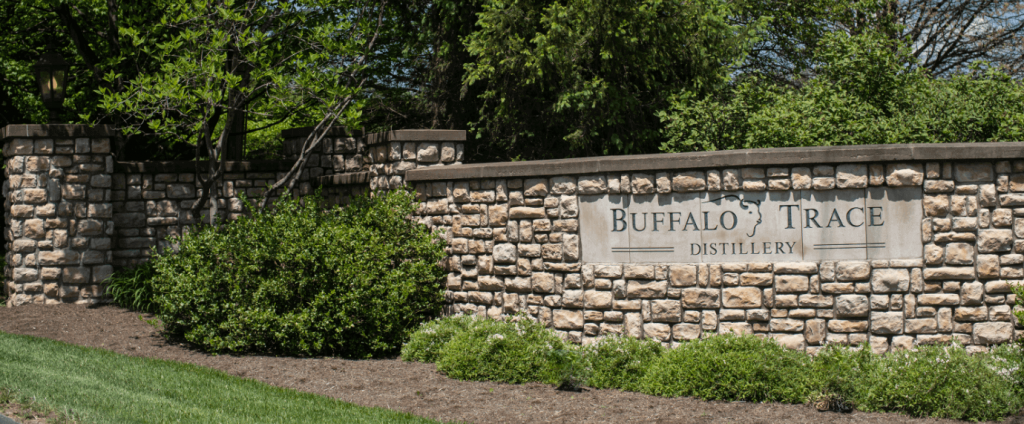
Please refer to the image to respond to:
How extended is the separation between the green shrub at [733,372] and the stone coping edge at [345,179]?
517cm

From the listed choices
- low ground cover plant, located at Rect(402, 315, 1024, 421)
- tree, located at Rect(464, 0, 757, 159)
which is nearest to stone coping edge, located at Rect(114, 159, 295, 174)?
tree, located at Rect(464, 0, 757, 159)

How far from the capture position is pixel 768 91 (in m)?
12.2

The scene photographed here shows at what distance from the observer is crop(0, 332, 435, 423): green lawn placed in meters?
5.58

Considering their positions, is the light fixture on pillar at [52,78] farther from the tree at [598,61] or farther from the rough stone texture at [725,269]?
the tree at [598,61]

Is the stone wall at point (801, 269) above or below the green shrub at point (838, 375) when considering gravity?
above

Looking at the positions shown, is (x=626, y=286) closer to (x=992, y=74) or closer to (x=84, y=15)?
(x=992, y=74)

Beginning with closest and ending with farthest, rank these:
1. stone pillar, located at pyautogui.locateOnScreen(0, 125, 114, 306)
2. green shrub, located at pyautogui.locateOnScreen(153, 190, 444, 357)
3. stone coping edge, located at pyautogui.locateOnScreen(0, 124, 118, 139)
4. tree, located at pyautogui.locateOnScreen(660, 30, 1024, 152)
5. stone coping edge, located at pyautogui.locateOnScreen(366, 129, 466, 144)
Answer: green shrub, located at pyautogui.locateOnScreen(153, 190, 444, 357)
stone coping edge, located at pyautogui.locateOnScreen(366, 129, 466, 144)
tree, located at pyautogui.locateOnScreen(660, 30, 1024, 152)
stone coping edge, located at pyautogui.locateOnScreen(0, 124, 118, 139)
stone pillar, located at pyautogui.locateOnScreen(0, 125, 114, 306)

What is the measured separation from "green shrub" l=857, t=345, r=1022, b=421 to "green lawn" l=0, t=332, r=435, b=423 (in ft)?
12.3

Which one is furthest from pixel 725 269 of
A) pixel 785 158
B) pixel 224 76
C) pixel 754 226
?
pixel 224 76

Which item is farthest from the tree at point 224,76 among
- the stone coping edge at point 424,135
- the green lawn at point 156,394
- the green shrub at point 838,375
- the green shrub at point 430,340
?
the green shrub at point 838,375

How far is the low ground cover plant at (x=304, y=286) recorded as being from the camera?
27.3ft

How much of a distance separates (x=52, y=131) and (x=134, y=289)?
8.38ft

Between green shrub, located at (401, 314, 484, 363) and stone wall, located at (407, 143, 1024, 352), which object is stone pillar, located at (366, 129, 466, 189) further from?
green shrub, located at (401, 314, 484, 363)

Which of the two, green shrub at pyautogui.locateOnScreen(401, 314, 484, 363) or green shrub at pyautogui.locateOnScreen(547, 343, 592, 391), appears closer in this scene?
green shrub at pyautogui.locateOnScreen(547, 343, 592, 391)
